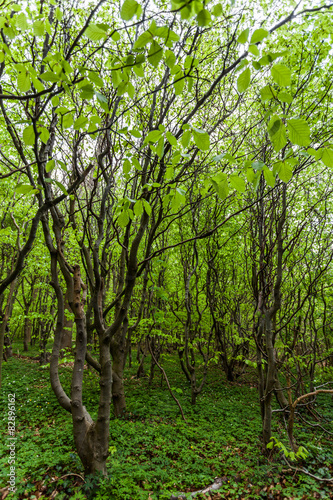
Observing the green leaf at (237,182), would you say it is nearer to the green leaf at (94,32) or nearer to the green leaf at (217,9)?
the green leaf at (217,9)

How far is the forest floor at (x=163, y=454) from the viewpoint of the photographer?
11.8 feet

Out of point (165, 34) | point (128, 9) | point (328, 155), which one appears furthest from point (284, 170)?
point (128, 9)

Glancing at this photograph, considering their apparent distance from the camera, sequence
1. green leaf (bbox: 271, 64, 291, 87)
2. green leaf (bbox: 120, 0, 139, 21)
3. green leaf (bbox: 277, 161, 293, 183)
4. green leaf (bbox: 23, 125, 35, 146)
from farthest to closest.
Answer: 1. green leaf (bbox: 23, 125, 35, 146)
2. green leaf (bbox: 277, 161, 293, 183)
3. green leaf (bbox: 271, 64, 291, 87)
4. green leaf (bbox: 120, 0, 139, 21)

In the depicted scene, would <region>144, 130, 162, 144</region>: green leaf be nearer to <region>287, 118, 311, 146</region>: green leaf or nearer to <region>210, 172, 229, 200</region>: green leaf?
<region>210, 172, 229, 200</region>: green leaf

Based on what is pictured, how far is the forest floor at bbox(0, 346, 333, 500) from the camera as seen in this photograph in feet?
11.8

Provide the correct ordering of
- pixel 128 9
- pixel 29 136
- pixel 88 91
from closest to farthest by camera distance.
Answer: pixel 128 9 < pixel 88 91 < pixel 29 136

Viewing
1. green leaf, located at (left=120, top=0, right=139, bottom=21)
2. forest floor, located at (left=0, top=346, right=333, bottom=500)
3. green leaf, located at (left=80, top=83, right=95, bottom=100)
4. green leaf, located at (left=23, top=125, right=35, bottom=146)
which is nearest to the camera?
green leaf, located at (left=120, top=0, right=139, bottom=21)

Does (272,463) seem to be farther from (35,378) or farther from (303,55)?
(35,378)

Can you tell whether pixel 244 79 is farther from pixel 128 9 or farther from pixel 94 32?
pixel 94 32

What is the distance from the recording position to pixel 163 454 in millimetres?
4633

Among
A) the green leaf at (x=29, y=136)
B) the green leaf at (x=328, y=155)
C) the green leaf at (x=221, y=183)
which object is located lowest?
the green leaf at (x=221, y=183)

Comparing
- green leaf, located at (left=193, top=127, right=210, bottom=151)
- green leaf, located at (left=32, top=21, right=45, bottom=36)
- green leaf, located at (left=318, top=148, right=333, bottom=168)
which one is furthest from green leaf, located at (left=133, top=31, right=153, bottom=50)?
green leaf, located at (left=318, top=148, right=333, bottom=168)

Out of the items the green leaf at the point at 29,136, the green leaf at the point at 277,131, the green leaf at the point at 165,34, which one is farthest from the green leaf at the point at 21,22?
the green leaf at the point at 277,131

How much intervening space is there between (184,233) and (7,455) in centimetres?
652
